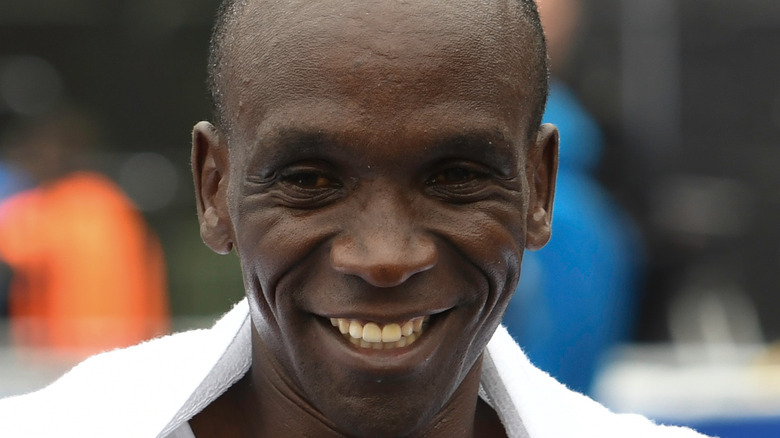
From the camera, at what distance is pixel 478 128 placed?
2148 mm

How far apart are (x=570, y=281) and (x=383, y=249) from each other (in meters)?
2.50

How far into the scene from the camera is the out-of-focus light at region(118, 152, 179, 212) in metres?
7.34

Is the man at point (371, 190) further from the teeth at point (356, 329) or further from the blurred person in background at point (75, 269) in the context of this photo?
the blurred person in background at point (75, 269)

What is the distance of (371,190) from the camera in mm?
2090

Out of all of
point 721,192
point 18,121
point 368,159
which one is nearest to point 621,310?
point 721,192

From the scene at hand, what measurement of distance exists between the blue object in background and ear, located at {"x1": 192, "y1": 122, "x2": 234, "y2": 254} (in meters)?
1.91

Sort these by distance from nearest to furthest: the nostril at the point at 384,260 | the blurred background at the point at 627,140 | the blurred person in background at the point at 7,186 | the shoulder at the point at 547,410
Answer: the nostril at the point at 384,260 < the shoulder at the point at 547,410 < the blurred person in background at the point at 7,186 < the blurred background at the point at 627,140

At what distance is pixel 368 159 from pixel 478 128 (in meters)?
0.20

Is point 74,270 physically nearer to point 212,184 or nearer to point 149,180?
point 149,180

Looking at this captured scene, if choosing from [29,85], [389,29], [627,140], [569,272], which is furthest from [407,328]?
[29,85]

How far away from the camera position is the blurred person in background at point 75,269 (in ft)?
20.0

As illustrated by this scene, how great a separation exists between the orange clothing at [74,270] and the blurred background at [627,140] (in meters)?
0.07

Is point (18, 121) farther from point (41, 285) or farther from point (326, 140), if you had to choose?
point (326, 140)

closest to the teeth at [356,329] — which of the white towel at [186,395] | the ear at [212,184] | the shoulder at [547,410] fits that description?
the ear at [212,184]
